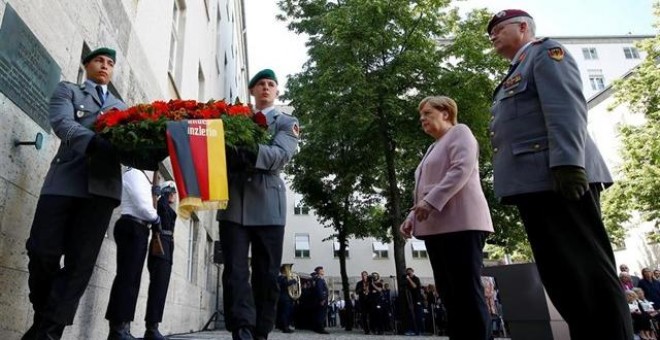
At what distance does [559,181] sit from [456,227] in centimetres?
92

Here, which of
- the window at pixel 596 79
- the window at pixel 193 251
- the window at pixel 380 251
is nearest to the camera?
the window at pixel 193 251

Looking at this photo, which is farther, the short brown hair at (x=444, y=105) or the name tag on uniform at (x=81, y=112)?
the short brown hair at (x=444, y=105)

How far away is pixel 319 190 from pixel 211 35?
22.6ft

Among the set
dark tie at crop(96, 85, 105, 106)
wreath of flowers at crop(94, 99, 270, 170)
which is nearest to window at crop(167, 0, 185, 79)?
dark tie at crop(96, 85, 105, 106)

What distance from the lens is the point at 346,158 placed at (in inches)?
601

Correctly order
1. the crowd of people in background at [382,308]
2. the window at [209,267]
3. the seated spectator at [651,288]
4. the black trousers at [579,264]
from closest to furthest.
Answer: the black trousers at [579,264] → the seated spectator at [651,288] → the crowd of people in background at [382,308] → the window at [209,267]

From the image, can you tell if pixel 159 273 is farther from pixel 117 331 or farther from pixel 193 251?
pixel 193 251

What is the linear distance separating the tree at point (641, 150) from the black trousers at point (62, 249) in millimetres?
18939

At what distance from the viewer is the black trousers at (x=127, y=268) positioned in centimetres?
443

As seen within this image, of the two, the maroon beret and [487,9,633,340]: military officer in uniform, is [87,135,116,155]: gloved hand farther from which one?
the maroon beret

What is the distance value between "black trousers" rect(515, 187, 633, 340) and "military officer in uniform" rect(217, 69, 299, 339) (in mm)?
1717

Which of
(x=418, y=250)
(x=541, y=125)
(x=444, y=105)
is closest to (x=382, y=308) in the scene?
(x=444, y=105)

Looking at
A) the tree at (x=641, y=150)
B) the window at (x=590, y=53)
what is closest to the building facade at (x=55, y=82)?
the tree at (x=641, y=150)

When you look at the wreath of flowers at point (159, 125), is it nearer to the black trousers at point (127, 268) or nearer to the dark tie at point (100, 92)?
the dark tie at point (100, 92)
